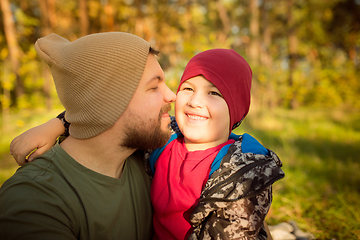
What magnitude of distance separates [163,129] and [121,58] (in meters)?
0.65

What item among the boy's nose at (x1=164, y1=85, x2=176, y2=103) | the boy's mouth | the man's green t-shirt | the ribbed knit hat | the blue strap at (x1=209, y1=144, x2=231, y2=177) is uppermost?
the ribbed knit hat

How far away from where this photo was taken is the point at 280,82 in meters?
11.0

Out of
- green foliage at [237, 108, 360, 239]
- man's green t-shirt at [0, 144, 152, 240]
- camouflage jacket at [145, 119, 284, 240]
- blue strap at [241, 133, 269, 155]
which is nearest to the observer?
man's green t-shirt at [0, 144, 152, 240]

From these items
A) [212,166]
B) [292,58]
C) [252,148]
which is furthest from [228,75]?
[292,58]

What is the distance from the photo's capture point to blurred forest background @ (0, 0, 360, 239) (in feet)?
11.2

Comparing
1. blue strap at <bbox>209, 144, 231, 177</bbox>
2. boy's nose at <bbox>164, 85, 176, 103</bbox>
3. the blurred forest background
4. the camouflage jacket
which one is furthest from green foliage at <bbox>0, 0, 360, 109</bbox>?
the camouflage jacket

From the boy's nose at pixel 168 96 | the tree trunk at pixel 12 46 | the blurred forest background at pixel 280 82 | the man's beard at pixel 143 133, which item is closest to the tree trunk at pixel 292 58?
the blurred forest background at pixel 280 82

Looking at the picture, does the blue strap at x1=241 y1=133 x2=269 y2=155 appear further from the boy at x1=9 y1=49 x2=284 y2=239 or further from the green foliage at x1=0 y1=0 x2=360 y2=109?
the green foliage at x1=0 y1=0 x2=360 y2=109

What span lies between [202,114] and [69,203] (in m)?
1.08

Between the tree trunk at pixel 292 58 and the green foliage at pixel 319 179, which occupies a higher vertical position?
the tree trunk at pixel 292 58

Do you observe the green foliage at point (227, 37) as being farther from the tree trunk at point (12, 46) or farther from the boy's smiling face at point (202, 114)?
the boy's smiling face at point (202, 114)

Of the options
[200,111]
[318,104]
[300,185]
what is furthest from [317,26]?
[200,111]

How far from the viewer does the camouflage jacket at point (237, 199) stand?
132 cm

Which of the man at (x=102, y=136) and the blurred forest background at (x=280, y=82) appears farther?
the blurred forest background at (x=280, y=82)
